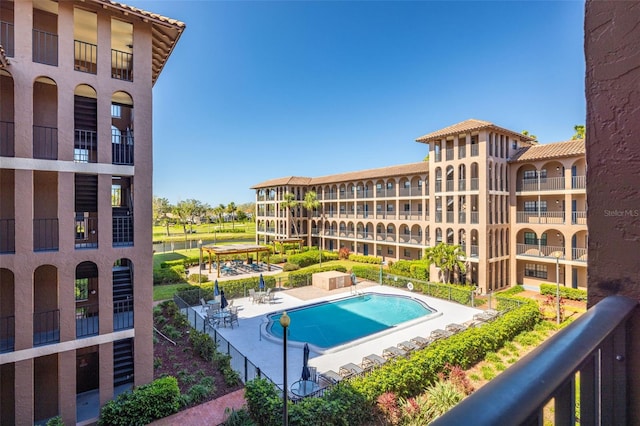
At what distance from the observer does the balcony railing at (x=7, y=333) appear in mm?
9445

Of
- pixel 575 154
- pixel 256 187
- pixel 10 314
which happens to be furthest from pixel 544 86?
pixel 256 187

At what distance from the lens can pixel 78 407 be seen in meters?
10.7

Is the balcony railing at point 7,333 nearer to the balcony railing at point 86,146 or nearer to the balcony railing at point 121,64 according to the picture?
the balcony railing at point 86,146

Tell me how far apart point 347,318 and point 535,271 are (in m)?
16.7

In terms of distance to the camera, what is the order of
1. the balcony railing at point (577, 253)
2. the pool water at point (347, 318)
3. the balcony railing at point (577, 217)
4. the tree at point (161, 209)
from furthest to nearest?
the tree at point (161, 209), the balcony railing at point (577, 253), the balcony railing at point (577, 217), the pool water at point (347, 318)

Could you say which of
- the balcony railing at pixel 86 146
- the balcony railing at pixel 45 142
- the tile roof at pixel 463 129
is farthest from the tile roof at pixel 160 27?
the tile roof at pixel 463 129

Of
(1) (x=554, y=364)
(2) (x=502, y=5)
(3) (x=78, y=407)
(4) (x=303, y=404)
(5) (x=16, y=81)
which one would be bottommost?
(3) (x=78, y=407)

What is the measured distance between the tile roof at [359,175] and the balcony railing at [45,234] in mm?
30334

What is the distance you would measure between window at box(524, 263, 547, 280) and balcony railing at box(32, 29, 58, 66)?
31.6 m

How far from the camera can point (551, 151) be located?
24.2m

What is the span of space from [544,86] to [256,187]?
4197cm

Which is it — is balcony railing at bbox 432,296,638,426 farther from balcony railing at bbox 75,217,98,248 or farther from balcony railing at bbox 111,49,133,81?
balcony railing at bbox 111,49,133,81

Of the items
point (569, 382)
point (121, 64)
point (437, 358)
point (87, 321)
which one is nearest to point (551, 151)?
point (437, 358)

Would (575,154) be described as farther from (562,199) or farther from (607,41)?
(607,41)
